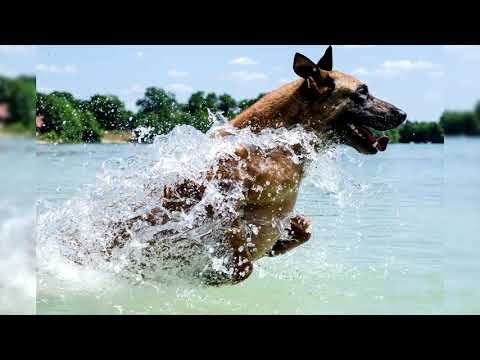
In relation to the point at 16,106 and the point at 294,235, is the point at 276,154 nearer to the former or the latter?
the point at 294,235

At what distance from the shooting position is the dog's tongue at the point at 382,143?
5.06 m

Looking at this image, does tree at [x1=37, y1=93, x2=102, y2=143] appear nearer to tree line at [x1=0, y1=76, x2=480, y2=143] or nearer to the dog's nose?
tree line at [x1=0, y1=76, x2=480, y2=143]

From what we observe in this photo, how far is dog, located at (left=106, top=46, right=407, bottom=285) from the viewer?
15.8 feet

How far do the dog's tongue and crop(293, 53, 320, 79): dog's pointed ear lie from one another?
0.74 metres

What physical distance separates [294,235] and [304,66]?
138cm

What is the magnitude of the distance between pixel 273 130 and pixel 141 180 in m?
1.14

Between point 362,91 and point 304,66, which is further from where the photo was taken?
point 362,91

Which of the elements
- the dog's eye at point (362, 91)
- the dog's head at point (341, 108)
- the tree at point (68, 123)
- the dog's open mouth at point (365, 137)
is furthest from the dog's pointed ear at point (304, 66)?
the tree at point (68, 123)

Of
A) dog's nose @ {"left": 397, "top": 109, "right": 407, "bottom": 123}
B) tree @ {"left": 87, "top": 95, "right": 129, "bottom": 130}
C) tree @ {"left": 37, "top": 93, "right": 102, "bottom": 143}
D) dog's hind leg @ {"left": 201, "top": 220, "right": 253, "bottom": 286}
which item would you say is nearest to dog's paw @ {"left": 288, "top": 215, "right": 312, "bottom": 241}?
dog's hind leg @ {"left": 201, "top": 220, "right": 253, "bottom": 286}

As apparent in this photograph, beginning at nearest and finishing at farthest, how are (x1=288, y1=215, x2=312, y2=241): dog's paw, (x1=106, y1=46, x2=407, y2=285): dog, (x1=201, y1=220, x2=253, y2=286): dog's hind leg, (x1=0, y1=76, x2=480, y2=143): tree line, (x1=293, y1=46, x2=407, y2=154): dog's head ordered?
(x1=201, y1=220, x2=253, y2=286): dog's hind leg < (x1=106, y1=46, x2=407, y2=285): dog < (x1=293, y1=46, x2=407, y2=154): dog's head < (x1=288, y1=215, x2=312, y2=241): dog's paw < (x1=0, y1=76, x2=480, y2=143): tree line

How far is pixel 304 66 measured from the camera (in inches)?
192

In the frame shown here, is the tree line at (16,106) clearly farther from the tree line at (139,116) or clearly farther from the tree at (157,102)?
the tree at (157,102)

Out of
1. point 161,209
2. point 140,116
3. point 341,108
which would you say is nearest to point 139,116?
point 140,116

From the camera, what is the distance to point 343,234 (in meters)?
8.08
